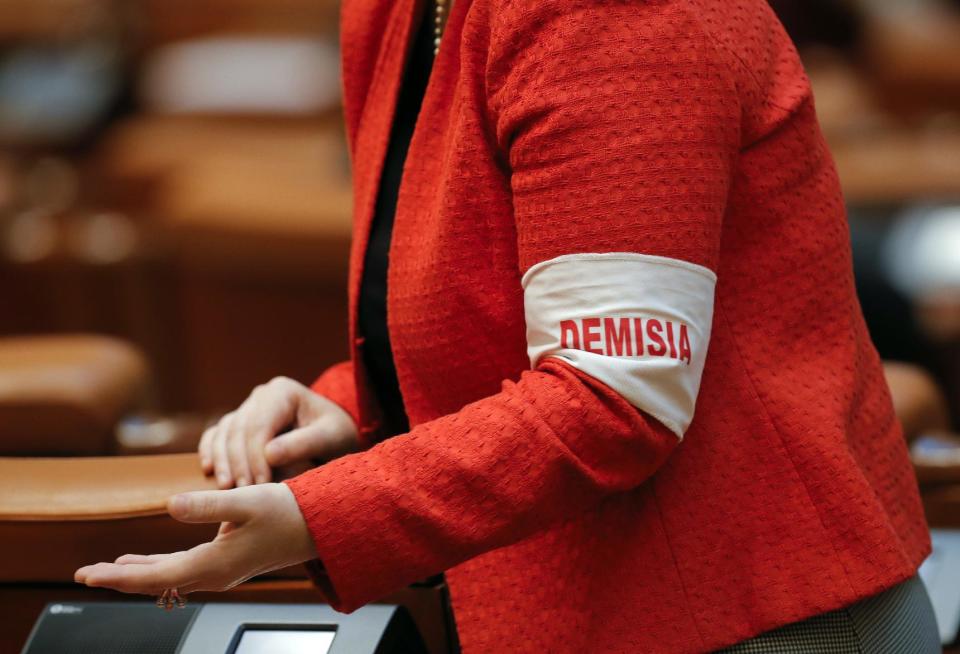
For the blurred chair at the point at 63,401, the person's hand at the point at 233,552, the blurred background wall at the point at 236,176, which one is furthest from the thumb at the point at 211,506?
the blurred background wall at the point at 236,176

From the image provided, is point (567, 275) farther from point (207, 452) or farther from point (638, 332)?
point (207, 452)

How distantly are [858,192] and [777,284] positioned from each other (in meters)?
1.57

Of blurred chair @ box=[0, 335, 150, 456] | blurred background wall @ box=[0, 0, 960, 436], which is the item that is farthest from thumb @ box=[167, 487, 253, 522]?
blurred background wall @ box=[0, 0, 960, 436]

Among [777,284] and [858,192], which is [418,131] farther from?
[858,192]

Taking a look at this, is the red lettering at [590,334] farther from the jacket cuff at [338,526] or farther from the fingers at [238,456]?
the fingers at [238,456]

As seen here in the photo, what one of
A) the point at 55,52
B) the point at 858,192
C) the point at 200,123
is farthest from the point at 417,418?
the point at 55,52

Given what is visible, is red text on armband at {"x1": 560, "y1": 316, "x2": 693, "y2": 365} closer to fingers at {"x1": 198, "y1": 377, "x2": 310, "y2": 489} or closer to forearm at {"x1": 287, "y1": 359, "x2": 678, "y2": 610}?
forearm at {"x1": 287, "y1": 359, "x2": 678, "y2": 610}

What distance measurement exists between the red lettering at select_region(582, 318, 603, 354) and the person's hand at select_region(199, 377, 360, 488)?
29cm

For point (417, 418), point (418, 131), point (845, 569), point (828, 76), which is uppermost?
point (418, 131)

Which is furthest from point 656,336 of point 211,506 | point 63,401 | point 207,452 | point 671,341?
point 63,401

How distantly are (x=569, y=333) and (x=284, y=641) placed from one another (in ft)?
1.05

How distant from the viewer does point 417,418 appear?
2.84 ft

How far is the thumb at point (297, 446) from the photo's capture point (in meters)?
0.93

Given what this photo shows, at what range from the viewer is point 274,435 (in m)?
0.96
